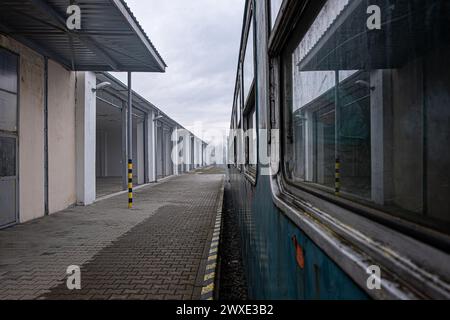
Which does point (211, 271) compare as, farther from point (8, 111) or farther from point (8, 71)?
point (8, 71)

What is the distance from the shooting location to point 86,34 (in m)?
7.27

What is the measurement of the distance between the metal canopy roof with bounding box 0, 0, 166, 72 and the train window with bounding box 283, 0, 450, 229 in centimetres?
606

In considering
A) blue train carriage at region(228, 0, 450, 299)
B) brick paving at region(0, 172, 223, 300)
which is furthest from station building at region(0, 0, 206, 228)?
blue train carriage at region(228, 0, 450, 299)

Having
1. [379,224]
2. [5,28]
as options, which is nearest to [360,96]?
[379,224]

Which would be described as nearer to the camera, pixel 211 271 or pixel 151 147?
pixel 211 271

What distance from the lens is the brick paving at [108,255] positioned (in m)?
3.66

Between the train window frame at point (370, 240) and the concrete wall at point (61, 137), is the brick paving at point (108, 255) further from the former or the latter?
the train window frame at point (370, 240)

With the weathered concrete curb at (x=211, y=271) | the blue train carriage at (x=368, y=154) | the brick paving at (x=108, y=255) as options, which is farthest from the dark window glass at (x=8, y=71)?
the blue train carriage at (x=368, y=154)

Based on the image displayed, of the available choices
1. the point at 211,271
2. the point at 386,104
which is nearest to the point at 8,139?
the point at 211,271

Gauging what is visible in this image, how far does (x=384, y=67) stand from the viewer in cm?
89

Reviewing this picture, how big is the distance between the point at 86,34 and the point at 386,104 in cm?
766

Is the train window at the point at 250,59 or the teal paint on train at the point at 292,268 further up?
the train window at the point at 250,59

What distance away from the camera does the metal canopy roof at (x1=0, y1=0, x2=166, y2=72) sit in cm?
618
